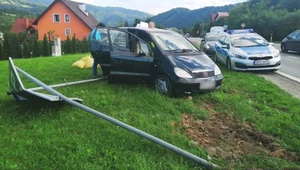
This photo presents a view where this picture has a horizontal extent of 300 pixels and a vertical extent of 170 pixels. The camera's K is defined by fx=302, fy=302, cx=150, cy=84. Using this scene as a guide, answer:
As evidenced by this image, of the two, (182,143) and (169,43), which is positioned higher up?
(169,43)

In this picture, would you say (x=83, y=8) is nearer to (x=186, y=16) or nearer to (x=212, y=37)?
(x=212, y=37)

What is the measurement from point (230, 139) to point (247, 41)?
8.29 meters

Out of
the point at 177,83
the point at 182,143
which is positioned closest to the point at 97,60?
the point at 177,83

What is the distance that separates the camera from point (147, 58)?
7.44 meters

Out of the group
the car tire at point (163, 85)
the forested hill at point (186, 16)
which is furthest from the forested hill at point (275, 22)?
the forested hill at point (186, 16)

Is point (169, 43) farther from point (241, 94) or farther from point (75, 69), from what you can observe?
point (75, 69)

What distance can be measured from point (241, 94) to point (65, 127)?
15.1 feet

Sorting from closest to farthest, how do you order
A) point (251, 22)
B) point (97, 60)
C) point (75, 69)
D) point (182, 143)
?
point (182, 143), point (97, 60), point (75, 69), point (251, 22)

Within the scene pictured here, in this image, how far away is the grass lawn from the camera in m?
3.98

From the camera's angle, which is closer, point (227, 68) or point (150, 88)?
point (150, 88)

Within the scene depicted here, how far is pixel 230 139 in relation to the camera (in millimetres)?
4805

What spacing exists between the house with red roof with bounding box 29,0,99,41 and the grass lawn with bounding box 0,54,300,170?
52.8m

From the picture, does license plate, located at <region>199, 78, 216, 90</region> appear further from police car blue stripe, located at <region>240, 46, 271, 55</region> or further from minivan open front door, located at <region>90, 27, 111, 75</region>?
police car blue stripe, located at <region>240, 46, 271, 55</region>

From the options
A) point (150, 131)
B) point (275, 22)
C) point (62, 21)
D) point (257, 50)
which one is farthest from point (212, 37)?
point (62, 21)
